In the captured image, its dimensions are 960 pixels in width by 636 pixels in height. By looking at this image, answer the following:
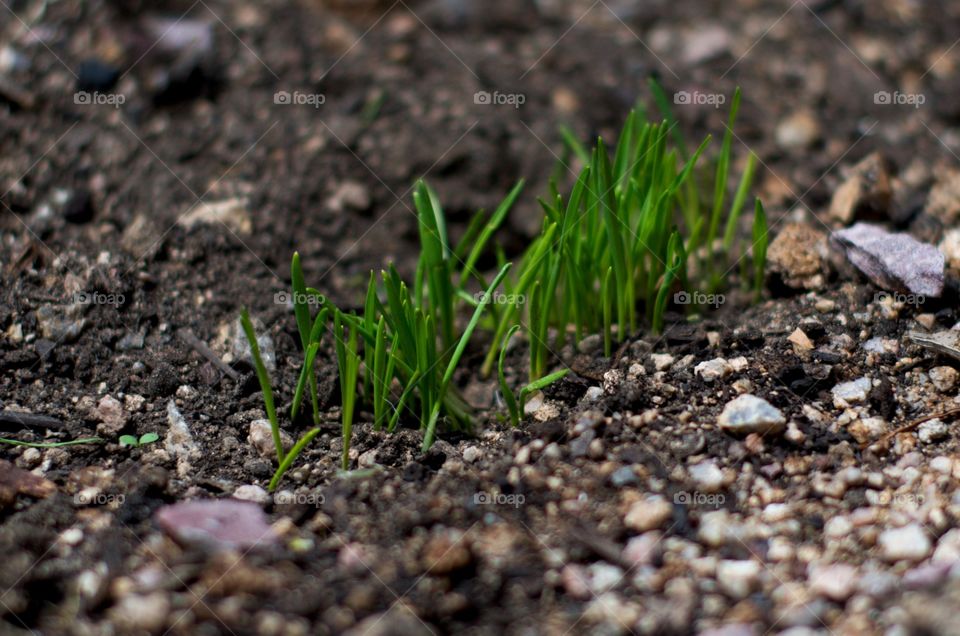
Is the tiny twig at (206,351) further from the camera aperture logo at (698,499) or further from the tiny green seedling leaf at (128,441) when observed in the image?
the camera aperture logo at (698,499)

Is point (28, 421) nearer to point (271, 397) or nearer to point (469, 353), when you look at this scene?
point (271, 397)

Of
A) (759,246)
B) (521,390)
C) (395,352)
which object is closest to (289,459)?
(395,352)

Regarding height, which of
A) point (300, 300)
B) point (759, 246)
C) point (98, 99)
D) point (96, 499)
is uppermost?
point (98, 99)

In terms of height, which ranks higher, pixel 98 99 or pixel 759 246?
pixel 98 99

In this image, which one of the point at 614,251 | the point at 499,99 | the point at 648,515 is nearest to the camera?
the point at 648,515

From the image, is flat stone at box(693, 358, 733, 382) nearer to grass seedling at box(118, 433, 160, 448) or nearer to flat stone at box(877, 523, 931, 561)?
flat stone at box(877, 523, 931, 561)

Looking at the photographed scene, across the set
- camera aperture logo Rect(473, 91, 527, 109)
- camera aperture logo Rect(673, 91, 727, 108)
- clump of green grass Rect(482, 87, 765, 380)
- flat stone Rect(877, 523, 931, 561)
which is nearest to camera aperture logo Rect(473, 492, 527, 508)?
clump of green grass Rect(482, 87, 765, 380)

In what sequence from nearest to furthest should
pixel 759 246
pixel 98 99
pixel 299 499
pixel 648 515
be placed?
1. pixel 648 515
2. pixel 299 499
3. pixel 759 246
4. pixel 98 99

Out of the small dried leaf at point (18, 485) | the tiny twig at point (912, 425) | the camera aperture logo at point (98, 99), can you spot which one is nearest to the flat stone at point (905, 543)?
the tiny twig at point (912, 425)
